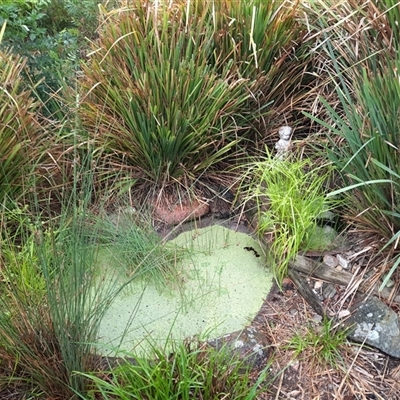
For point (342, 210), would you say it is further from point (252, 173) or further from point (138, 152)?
point (138, 152)

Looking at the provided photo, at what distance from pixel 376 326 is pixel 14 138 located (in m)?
1.71

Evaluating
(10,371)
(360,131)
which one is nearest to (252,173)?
(360,131)

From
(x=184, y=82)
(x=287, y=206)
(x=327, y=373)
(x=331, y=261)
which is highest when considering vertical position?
(x=184, y=82)

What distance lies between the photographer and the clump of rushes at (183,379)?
1609mm

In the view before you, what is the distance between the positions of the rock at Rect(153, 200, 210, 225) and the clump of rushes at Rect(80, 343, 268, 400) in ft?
2.87

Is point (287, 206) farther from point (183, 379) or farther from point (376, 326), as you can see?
point (183, 379)

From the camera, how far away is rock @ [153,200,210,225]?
2.59 metres

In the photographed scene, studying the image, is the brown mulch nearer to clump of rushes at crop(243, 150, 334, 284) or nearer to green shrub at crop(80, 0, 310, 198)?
clump of rushes at crop(243, 150, 334, 284)

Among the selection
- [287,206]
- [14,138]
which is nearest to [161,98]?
[14,138]

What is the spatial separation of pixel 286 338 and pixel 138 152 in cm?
112

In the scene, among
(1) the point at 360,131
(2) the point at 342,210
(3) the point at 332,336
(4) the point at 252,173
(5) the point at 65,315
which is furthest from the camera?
(4) the point at 252,173

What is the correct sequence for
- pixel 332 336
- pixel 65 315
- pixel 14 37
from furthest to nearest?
pixel 14 37 → pixel 332 336 → pixel 65 315

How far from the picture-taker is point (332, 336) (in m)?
1.98

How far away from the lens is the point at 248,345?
6.50 ft
